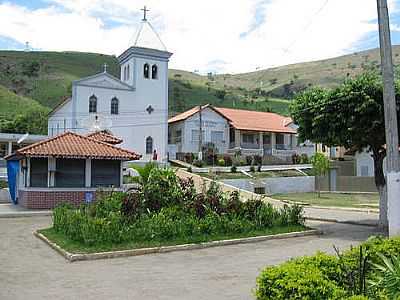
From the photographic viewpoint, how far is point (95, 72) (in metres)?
107

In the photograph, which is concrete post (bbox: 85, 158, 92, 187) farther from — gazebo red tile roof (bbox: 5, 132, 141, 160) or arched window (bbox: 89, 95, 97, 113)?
arched window (bbox: 89, 95, 97, 113)

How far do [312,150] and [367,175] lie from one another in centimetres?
1394

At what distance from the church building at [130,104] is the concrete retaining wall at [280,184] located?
1128 cm

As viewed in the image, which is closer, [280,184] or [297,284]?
[297,284]

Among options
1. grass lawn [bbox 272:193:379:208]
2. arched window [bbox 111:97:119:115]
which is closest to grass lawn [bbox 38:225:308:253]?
grass lawn [bbox 272:193:379:208]

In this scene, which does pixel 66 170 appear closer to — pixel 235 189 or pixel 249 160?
pixel 235 189

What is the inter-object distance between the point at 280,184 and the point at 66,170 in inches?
824

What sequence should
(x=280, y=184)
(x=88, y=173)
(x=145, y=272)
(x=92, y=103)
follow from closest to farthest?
(x=145, y=272), (x=88, y=173), (x=280, y=184), (x=92, y=103)

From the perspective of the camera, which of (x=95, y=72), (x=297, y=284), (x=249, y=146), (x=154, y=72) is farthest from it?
(x=95, y=72)

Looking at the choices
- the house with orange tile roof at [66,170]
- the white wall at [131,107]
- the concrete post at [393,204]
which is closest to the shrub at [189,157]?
the white wall at [131,107]

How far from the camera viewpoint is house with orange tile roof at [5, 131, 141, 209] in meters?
24.1

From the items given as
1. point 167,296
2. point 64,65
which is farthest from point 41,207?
point 64,65

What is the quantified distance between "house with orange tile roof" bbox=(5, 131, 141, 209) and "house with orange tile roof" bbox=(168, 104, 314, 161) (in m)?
26.2

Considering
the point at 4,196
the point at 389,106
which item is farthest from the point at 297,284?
the point at 4,196
